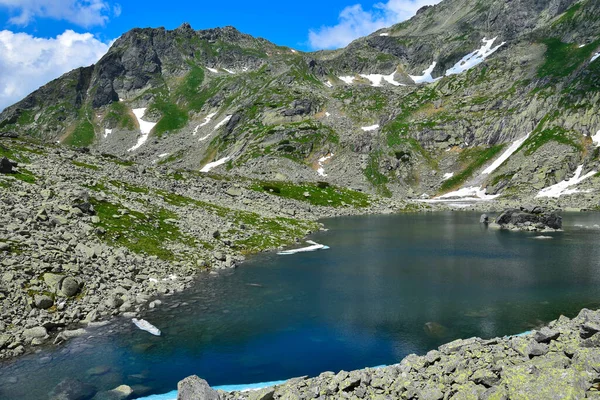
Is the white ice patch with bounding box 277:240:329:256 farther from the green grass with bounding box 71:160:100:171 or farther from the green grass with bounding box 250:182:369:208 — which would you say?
the green grass with bounding box 250:182:369:208

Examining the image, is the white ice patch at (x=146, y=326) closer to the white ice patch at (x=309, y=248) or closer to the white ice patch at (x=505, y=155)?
the white ice patch at (x=309, y=248)

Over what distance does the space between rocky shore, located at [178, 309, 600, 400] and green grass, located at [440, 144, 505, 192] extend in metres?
175

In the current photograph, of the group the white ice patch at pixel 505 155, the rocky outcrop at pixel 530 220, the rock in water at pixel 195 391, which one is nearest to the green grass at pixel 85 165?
the rock in water at pixel 195 391

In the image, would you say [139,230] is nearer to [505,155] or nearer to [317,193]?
[317,193]

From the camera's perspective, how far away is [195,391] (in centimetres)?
1978

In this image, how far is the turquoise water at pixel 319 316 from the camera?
2542 centimetres

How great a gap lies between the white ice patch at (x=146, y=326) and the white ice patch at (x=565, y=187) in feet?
514

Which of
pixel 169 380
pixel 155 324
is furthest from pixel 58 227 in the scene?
pixel 169 380

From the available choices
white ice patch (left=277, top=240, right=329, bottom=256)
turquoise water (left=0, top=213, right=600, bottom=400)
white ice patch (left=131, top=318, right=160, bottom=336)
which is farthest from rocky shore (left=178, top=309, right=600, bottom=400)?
white ice patch (left=277, top=240, right=329, bottom=256)

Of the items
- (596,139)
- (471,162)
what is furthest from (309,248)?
(596,139)

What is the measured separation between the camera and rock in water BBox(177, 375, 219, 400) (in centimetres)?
1955

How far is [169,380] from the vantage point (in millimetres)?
24109

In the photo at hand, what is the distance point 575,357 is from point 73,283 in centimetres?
3779

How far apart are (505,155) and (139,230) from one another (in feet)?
578
